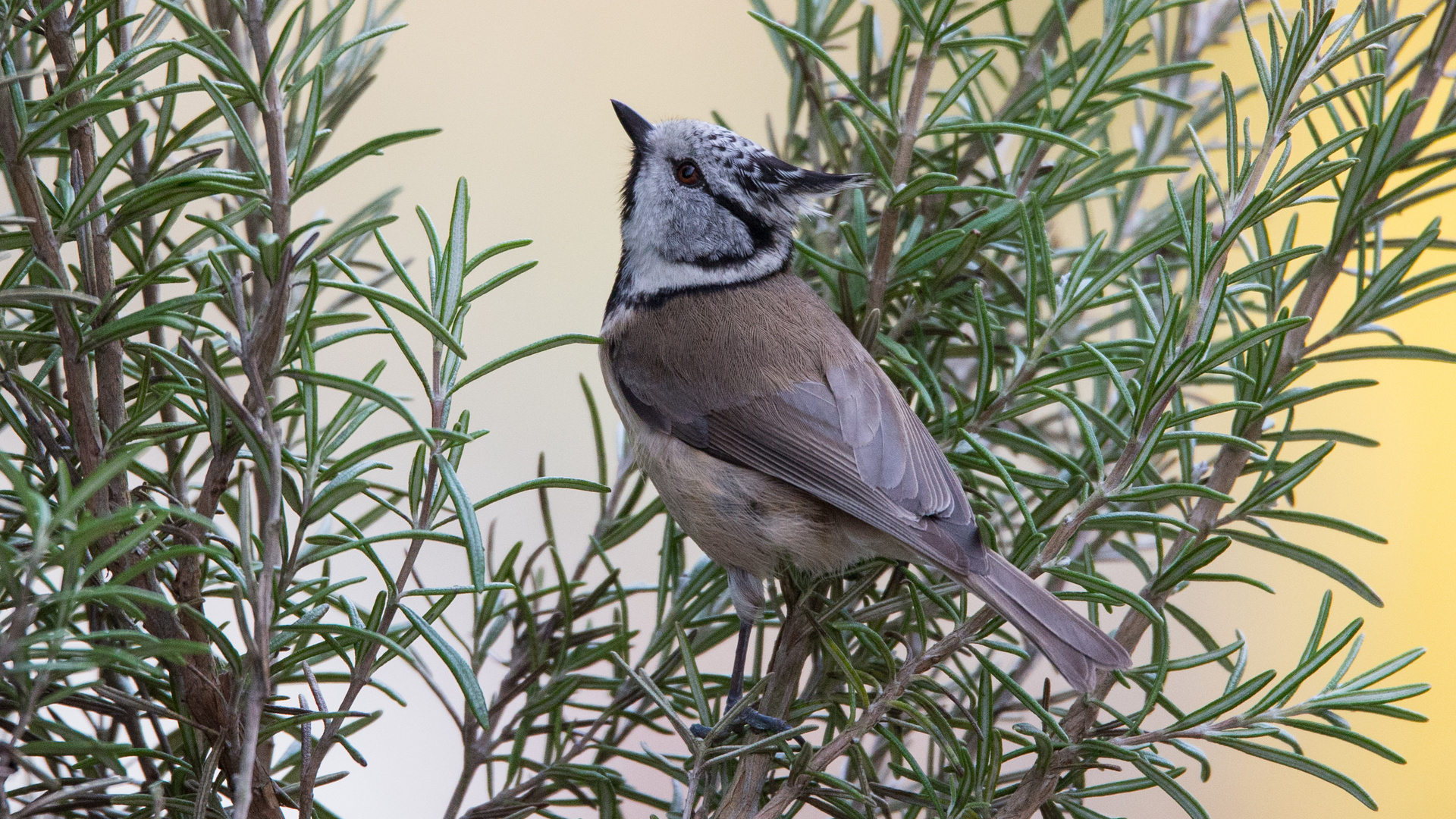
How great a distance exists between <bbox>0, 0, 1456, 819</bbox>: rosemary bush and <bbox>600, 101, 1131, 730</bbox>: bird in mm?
47

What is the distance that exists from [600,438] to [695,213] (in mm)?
687

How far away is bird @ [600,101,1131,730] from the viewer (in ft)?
3.71

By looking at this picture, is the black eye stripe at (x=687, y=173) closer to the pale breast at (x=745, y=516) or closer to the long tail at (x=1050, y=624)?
the pale breast at (x=745, y=516)

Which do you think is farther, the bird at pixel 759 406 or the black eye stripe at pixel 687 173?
the black eye stripe at pixel 687 173

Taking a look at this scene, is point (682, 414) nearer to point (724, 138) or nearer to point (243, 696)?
point (724, 138)

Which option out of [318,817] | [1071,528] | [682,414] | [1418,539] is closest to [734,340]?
[682,414]

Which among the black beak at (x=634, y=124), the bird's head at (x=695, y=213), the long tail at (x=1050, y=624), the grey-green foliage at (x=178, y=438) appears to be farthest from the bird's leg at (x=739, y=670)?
the black beak at (x=634, y=124)

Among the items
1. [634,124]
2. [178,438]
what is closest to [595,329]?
[634,124]

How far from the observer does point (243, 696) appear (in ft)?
2.33

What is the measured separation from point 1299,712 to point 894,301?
553mm

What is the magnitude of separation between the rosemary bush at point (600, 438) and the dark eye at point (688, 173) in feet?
1.53

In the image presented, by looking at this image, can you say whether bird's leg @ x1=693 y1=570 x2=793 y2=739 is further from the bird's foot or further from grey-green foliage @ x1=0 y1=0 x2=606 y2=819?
grey-green foliage @ x1=0 y1=0 x2=606 y2=819

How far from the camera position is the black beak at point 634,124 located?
1.79m

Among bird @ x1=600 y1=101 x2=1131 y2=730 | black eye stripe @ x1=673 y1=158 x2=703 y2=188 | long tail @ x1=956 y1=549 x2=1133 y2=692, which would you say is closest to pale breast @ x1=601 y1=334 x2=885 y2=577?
bird @ x1=600 y1=101 x2=1131 y2=730
